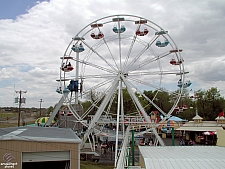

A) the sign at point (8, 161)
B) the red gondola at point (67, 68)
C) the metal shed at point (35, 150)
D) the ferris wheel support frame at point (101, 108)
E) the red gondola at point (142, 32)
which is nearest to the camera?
the sign at point (8, 161)

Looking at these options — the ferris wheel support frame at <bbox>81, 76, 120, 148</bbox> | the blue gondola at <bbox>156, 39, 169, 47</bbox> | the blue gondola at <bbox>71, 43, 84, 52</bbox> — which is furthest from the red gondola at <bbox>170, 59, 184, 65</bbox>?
the blue gondola at <bbox>71, 43, 84, 52</bbox>

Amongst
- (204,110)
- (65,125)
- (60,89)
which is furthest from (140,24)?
(204,110)

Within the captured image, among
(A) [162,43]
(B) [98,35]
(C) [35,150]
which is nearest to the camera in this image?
(C) [35,150]

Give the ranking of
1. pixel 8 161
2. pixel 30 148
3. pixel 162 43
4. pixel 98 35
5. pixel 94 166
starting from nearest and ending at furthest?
pixel 8 161 → pixel 30 148 → pixel 94 166 → pixel 162 43 → pixel 98 35

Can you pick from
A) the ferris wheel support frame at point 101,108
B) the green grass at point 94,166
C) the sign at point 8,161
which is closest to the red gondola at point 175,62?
the ferris wheel support frame at point 101,108

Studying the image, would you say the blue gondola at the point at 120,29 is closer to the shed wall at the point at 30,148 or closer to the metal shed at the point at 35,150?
the metal shed at the point at 35,150

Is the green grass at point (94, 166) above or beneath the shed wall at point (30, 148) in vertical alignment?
beneath

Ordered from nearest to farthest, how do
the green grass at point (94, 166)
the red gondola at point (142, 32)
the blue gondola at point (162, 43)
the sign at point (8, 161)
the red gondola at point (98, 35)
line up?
the sign at point (8, 161) < the green grass at point (94, 166) < the blue gondola at point (162, 43) < the red gondola at point (142, 32) < the red gondola at point (98, 35)

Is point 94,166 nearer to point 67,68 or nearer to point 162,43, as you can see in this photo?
point 67,68

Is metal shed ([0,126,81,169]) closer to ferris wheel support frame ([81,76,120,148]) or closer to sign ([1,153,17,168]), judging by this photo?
sign ([1,153,17,168])

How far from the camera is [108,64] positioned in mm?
24062

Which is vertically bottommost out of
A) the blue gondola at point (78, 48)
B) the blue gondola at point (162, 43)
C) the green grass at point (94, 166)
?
the green grass at point (94, 166)

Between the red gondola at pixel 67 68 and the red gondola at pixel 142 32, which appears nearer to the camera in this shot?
the red gondola at pixel 142 32

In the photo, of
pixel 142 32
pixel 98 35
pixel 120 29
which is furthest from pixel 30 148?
pixel 142 32
